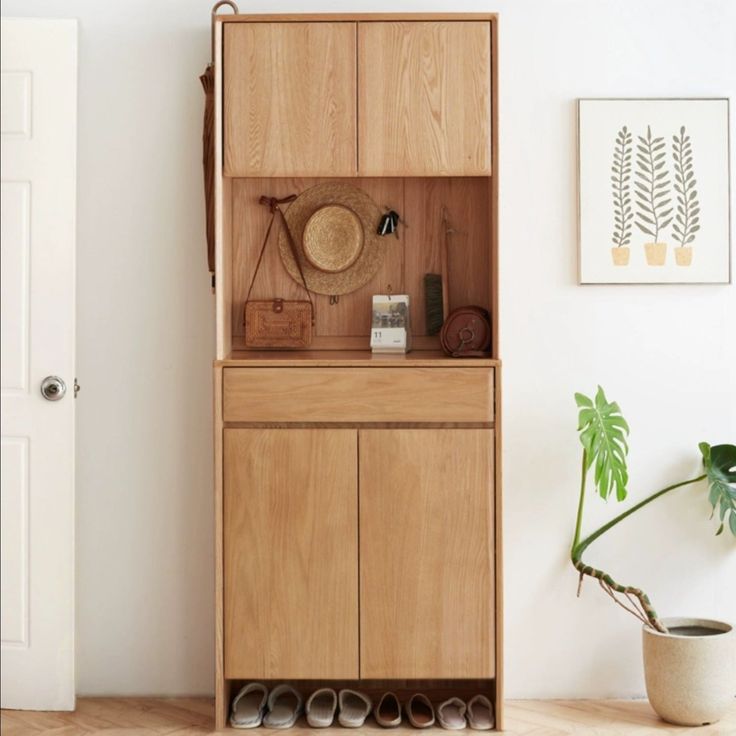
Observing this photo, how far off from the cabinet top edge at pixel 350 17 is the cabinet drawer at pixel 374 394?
1046mm

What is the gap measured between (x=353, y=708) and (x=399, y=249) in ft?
4.86

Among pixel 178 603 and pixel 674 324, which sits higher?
pixel 674 324

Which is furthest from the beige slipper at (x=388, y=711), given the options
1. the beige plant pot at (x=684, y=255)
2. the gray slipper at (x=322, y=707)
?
the beige plant pot at (x=684, y=255)

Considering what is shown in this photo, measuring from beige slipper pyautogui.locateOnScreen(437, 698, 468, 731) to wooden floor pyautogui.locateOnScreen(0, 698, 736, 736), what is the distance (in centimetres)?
5

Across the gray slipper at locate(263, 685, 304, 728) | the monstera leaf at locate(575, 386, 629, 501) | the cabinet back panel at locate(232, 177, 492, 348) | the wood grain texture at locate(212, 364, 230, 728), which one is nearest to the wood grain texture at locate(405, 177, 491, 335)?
the cabinet back panel at locate(232, 177, 492, 348)

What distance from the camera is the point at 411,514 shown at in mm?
3025

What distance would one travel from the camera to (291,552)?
9.96 feet

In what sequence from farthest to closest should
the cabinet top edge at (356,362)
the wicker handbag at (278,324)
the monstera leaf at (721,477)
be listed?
the wicker handbag at (278,324) → the monstera leaf at (721,477) → the cabinet top edge at (356,362)

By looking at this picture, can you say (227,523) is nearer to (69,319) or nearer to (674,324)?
(69,319)

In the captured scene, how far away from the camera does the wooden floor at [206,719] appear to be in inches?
121

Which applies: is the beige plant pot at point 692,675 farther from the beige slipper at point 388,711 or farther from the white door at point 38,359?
the white door at point 38,359

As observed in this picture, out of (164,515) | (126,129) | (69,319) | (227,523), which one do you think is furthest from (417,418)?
(126,129)

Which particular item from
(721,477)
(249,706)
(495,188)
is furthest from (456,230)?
(249,706)

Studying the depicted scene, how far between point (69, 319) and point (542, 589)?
1.79m
